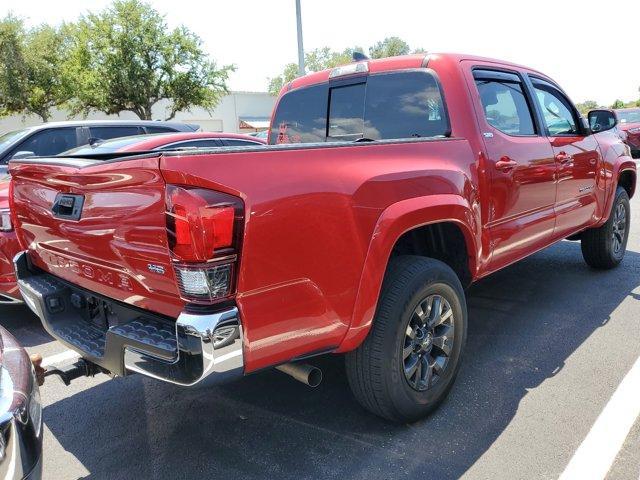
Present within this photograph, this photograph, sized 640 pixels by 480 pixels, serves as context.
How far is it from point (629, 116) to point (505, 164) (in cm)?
1825

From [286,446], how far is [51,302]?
140 cm

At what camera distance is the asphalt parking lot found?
252 cm

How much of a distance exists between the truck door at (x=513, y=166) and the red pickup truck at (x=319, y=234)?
0.02 meters

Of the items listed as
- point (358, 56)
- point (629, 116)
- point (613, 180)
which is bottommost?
point (629, 116)

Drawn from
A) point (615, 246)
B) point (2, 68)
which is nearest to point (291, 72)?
point (2, 68)

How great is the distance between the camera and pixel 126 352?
2115 mm

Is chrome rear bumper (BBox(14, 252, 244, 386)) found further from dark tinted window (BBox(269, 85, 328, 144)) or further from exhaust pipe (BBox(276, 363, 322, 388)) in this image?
dark tinted window (BBox(269, 85, 328, 144))

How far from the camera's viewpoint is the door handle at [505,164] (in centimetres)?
330

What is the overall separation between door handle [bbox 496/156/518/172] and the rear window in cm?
40

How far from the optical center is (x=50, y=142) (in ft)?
22.1

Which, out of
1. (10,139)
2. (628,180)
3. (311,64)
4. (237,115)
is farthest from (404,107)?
(311,64)

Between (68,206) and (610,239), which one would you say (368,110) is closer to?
(68,206)

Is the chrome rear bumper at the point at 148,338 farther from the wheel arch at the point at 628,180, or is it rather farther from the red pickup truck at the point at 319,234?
the wheel arch at the point at 628,180

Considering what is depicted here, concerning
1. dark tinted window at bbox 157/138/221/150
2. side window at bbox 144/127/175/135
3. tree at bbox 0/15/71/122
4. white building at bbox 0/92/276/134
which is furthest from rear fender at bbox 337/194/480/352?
white building at bbox 0/92/276/134
